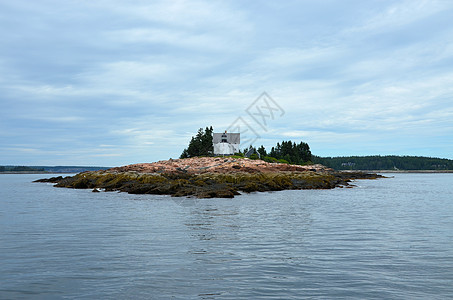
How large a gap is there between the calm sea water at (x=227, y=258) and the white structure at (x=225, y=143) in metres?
83.6

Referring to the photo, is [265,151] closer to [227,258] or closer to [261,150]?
[261,150]

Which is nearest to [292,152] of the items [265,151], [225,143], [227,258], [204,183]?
[265,151]

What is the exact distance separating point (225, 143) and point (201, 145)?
8388mm

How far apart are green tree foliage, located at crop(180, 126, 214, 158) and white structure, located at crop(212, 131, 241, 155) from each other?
8.41 feet

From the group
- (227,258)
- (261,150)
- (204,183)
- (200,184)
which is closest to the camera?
(227,258)

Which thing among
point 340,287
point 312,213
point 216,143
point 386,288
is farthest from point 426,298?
point 216,143

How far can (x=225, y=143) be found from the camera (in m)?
103

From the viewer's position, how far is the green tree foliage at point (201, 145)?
10644 centimetres

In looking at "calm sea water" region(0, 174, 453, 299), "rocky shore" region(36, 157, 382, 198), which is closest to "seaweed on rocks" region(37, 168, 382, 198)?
"rocky shore" region(36, 157, 382, 198)

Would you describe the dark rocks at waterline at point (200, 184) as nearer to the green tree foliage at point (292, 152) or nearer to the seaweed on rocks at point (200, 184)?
the seaweed on rocks at point (200, 184)

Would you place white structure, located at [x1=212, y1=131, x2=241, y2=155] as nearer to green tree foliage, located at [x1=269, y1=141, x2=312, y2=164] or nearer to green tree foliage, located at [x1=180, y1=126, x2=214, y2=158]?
green tree foliage, located at [x1=180, y1=126, x2=214, y2=158]

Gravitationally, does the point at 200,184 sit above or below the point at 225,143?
below

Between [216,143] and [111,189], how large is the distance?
61.0m

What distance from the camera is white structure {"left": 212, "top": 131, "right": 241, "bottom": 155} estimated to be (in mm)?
102562
